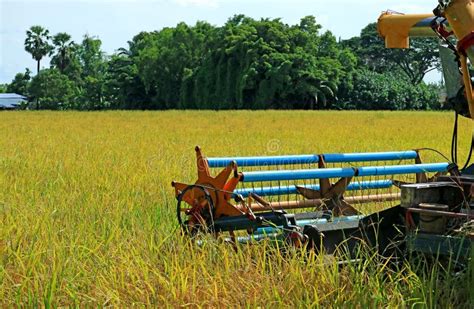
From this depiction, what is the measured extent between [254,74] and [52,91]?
28087mm

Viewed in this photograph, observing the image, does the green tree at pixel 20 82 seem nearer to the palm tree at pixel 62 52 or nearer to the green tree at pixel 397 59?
the palm tree at pixel 62 52

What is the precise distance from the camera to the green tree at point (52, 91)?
7438cm

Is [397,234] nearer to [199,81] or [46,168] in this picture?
[46,168]

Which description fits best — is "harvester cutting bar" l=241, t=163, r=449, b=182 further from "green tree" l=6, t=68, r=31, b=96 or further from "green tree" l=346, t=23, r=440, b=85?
"green tree" l=6, t=68, r=31, b=96

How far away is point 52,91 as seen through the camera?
74438mm

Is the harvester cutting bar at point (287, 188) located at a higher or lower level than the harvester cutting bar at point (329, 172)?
lower

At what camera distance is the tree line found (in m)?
53.8

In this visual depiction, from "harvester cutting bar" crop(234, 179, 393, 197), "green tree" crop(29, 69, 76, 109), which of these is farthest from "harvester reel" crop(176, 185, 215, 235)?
"green tree" crop(29, 69, 76, 109)

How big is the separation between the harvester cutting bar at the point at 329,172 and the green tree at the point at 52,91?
233 feet

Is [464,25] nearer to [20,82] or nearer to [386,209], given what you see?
[386,209]

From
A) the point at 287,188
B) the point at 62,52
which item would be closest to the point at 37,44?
the point at 62,52

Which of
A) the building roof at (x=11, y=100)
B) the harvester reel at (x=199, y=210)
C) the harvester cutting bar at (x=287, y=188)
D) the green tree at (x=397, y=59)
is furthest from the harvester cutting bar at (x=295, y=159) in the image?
the building roof at (x=11, y=100)

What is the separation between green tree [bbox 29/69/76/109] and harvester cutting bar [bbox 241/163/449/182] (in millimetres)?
70980

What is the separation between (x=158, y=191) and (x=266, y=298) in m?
3.81
